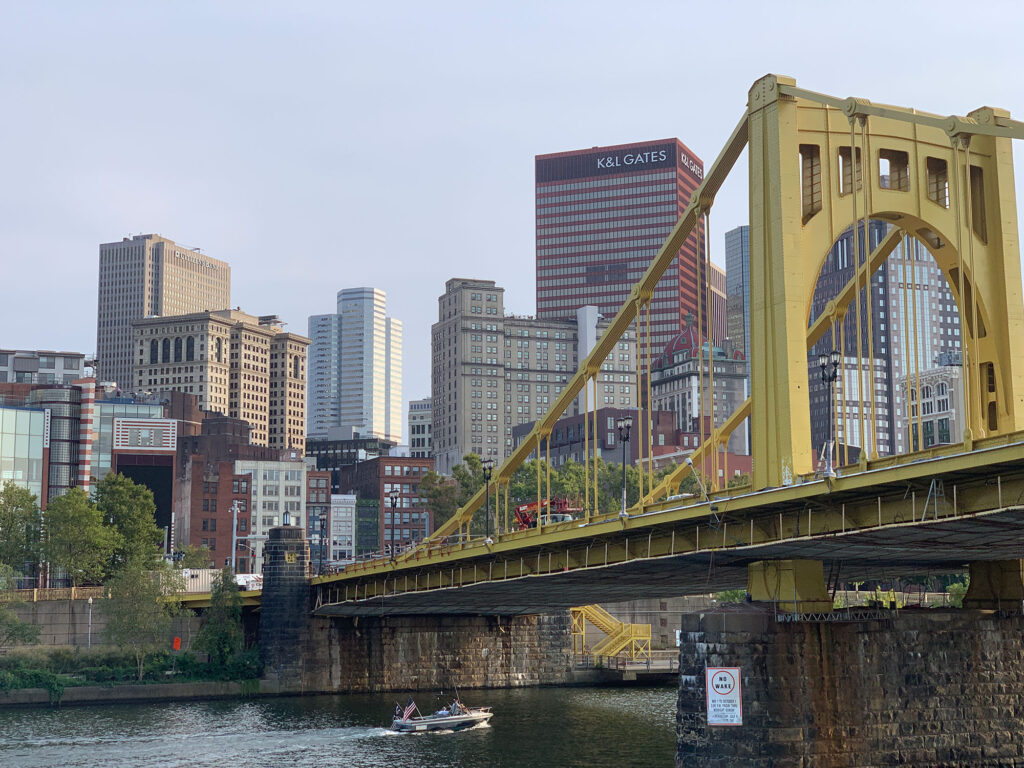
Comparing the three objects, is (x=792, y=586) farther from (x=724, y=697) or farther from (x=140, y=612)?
(x=140, y=612)

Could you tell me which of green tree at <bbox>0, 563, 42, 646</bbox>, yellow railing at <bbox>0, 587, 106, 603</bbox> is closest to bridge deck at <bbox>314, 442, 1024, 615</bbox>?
green tree at <bbox>0, 563, 42, 646</bbox>

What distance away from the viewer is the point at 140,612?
104562mm

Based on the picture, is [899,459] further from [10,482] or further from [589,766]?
[10,482]

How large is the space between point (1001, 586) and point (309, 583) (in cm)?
5936

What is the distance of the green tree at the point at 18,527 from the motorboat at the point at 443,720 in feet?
177

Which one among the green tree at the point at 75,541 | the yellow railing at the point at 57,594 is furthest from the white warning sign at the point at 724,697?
the green tree at the point at 75,541

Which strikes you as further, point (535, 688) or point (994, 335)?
point (535, 688)

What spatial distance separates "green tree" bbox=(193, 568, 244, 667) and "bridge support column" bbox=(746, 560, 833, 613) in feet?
194

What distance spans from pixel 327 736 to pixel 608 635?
50280 millimetres

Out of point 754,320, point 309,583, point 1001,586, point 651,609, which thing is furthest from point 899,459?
point 651,609

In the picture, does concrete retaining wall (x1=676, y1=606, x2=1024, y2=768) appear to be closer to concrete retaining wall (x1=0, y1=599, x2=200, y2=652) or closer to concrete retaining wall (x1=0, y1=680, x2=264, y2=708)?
concrete retaining wall (x1=0, y1=680, x2=264, y2=708)

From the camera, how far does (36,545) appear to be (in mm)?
124188

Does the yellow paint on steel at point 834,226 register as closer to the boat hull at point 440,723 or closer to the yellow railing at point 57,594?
the boat hull at point 440,723

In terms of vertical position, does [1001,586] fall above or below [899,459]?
below
